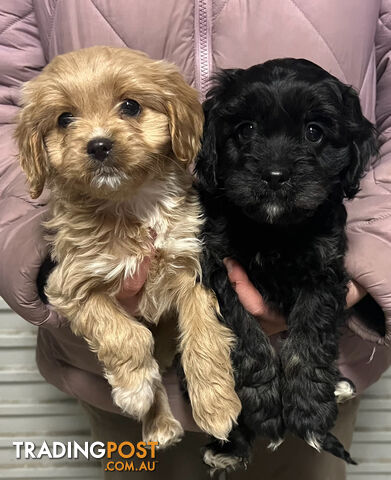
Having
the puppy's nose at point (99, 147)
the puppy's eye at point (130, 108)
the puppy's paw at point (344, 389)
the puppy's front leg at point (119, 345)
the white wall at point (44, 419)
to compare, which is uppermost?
the puppy's eye at point (130, 108)

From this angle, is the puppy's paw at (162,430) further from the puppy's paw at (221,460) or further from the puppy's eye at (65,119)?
the puppy's eye at (65,119)

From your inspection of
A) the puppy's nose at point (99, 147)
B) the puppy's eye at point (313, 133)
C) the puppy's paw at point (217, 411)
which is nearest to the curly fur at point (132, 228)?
the puppy's paw at point (217, 411)

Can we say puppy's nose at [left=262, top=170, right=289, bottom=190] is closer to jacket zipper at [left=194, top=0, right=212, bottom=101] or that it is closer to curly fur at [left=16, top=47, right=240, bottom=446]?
curly fur at [left=16, top=47, right=240, bottom=446]

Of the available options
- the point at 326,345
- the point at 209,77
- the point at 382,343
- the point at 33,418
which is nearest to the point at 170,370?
the point at 326,345

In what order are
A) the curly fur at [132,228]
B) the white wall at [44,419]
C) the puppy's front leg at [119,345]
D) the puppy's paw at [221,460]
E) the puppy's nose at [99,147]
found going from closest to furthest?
1. the puppy's nose at [99,147]
2. the curly fur at [132,228]
3. the puppy's front leg at [119,345]
4. the puppy's paw at [221,460]
5. the white wall at [44,419]

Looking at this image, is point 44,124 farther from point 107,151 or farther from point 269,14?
point 269,14

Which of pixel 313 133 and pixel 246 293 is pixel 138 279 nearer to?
pixel 246 293
